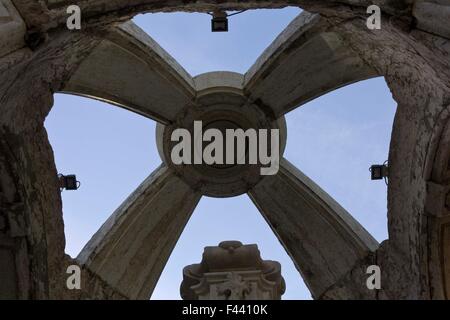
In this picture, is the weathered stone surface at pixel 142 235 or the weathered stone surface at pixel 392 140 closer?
the weathered stone surface at pixel 392 140

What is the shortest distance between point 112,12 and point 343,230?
7001 mm

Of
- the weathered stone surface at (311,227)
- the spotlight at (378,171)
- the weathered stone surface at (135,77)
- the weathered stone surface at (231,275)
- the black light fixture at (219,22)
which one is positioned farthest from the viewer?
the weathered stone surface at (311,227)

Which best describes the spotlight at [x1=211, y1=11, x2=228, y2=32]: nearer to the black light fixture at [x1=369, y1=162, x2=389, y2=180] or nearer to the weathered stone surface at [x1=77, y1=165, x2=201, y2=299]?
the black light fixture at [x1=369, y1=162, x2=389, y2=180]

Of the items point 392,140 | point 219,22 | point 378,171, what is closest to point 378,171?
point 378,171

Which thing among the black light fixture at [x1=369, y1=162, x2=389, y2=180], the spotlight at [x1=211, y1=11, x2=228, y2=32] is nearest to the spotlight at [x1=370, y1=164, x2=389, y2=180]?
the black light fixture at [x1=369, y1=162, x2=389, y2=180]

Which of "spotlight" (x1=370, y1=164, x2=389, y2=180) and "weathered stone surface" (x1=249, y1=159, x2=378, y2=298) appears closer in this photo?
"spotlight" (x1=370, y1=164, x2=389, y2=180)

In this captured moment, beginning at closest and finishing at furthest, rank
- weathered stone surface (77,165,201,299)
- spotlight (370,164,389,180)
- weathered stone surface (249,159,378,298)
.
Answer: spotlight (370,164,389,180) → weathered stone surface (77,165,201,299) → weathered stone surface (249,159,378,298)

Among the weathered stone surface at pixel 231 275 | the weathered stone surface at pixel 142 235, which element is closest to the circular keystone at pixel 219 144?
the weathered stone surface at pixel 142 235

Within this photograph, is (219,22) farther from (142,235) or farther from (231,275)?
(142,235)

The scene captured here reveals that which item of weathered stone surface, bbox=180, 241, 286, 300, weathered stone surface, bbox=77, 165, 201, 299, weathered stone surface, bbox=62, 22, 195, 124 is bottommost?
weathered stone surface, bbox=180, 241, 286, 300

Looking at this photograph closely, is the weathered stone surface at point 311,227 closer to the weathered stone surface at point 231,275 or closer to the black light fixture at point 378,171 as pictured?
the black light fixture at point 378,171

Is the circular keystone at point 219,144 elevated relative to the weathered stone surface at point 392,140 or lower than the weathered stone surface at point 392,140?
elevated

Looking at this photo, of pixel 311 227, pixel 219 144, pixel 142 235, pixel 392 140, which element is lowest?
pixel 142 235
